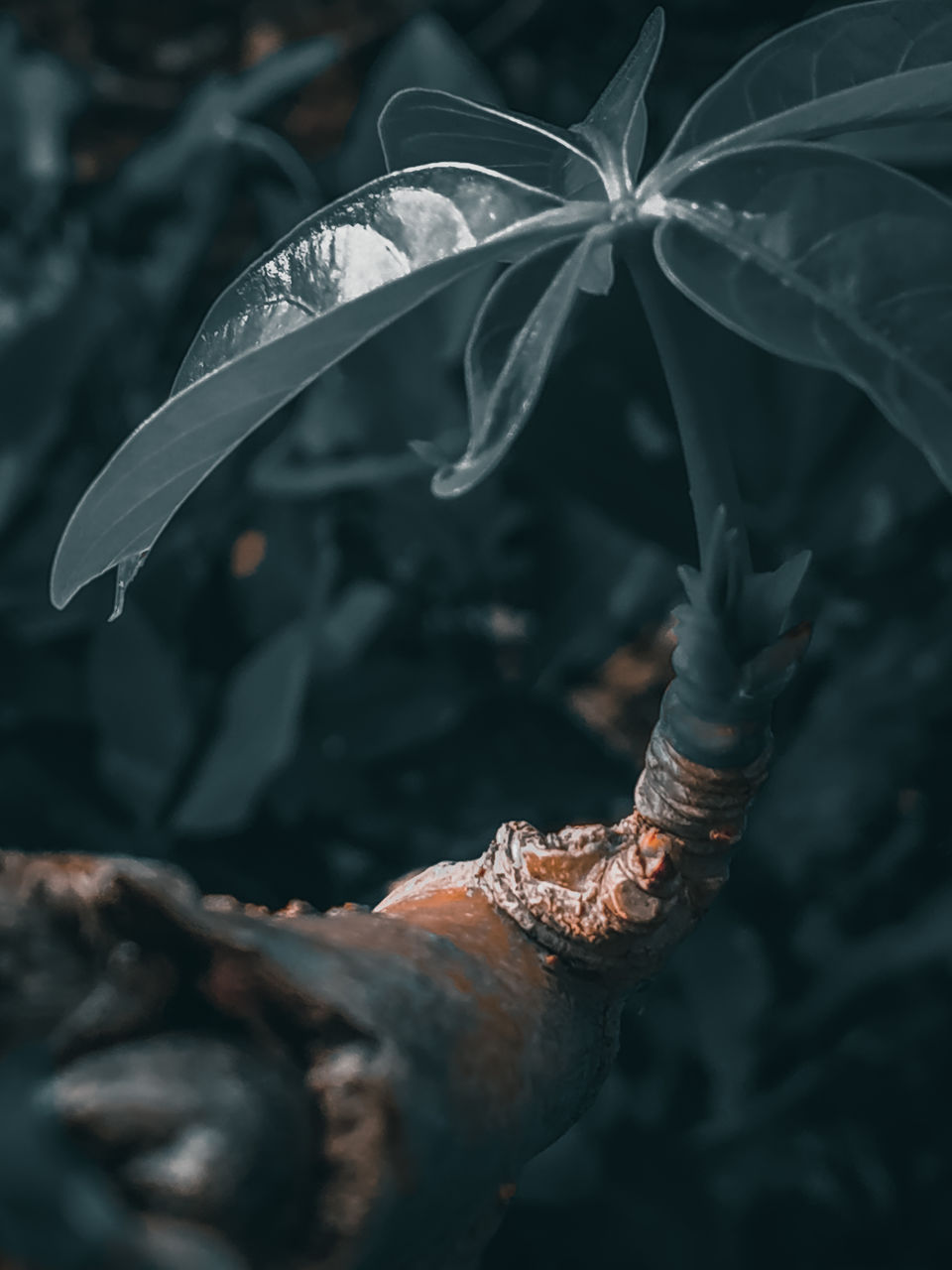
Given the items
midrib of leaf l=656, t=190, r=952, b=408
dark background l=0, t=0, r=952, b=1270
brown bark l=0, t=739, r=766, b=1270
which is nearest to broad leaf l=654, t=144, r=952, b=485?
midrib of leaf l=656, t=190, r=952, b=408

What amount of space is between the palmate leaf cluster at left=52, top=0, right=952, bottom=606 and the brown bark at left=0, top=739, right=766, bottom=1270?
3.5 inches

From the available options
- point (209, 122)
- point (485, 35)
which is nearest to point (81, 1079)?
point (209, 122)

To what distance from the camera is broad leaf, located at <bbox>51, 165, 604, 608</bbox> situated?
24 centimetres

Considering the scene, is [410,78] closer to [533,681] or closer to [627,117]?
[533,681]

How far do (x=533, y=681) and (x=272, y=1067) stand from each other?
61 cm

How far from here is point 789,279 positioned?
0.23 m

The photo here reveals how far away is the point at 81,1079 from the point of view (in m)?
0.20

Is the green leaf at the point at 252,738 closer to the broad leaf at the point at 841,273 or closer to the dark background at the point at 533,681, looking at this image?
the dark background at the point at 533,681

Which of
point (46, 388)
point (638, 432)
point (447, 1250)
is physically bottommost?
point (447, 1250)

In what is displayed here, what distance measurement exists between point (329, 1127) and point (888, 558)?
69cm

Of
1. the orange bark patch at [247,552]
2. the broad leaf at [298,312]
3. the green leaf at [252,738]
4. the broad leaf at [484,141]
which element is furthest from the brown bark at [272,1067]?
the orange bark patch at [247,552]

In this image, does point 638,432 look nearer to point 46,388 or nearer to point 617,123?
point 46,388

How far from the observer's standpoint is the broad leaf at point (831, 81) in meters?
0.25

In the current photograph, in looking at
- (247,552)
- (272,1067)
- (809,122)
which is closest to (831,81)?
(809,122)
